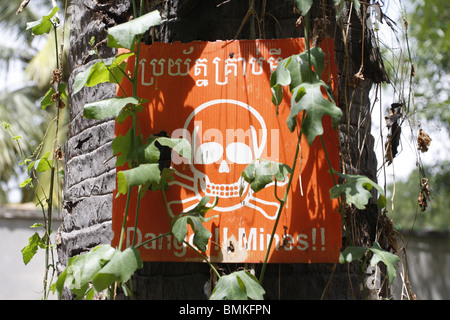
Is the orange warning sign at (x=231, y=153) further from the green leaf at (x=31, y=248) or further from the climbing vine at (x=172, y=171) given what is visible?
the green leaf at (x=31, y=248)

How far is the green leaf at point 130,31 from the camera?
1.46 m

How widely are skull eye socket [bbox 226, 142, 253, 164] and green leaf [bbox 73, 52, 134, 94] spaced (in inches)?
15.9

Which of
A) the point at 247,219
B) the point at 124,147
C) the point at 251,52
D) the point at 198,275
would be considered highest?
the point at 251,52

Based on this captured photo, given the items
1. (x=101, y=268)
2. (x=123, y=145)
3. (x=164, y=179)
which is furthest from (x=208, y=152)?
(x=101, y=268)

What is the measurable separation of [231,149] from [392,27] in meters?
0.81

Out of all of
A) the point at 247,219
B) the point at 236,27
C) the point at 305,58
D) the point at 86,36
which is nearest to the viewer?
the point at 305,58

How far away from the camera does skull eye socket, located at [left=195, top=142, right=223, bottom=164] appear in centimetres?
170

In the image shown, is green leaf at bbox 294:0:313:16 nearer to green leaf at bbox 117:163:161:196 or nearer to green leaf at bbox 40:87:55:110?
green leaf at bbox 117:163:161:196

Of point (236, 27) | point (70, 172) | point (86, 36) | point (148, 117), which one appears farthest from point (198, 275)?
point (86, 36)

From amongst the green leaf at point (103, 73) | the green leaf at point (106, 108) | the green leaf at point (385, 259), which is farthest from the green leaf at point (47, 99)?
the green leaf at point (385, 259)

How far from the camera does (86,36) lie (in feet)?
6.59

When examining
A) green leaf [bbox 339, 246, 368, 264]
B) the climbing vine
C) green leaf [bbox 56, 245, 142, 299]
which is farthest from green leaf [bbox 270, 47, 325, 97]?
green leaf [bbox 56, 245, 142, 299]

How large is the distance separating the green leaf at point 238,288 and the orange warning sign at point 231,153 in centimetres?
16
